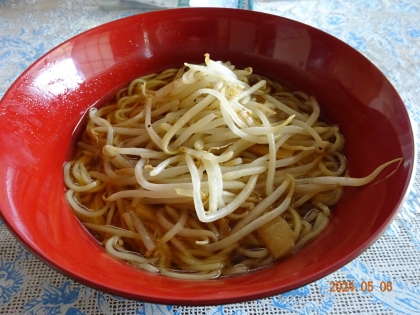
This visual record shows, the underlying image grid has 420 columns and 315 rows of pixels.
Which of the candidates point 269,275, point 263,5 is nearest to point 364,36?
point 263,5

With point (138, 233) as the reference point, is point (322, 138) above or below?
above

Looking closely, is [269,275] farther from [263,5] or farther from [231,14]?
[263,5]

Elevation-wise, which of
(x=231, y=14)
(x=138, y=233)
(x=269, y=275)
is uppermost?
(x=231, y=14)
